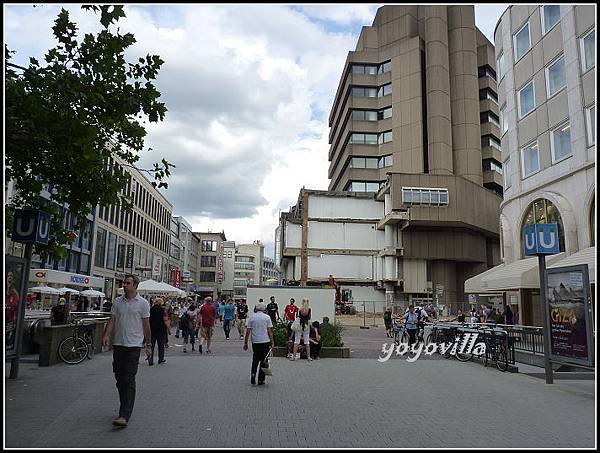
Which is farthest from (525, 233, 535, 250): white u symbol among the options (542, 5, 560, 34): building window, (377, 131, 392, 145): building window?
(377, 131, 392, 145): building window

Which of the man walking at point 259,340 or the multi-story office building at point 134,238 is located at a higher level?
the multi-story office building at point 134,238

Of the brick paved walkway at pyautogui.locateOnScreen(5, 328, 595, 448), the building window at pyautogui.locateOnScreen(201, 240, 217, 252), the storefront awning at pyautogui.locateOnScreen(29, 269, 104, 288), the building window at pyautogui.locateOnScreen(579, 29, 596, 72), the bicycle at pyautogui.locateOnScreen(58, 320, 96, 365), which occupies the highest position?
the building window at pyautogui.locateOnScreen(201, 240, 217, 252)

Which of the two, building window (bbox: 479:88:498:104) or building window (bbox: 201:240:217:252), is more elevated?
building window (bbox: 479:88:498:104)

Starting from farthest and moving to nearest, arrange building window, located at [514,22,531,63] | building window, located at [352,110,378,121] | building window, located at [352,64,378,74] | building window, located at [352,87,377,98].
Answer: building window, located at [352,64,378,74] < building window, located at [352,87,377,98] < building window, located at [352,110,378,121] < building window, located at [514,22,531,63]

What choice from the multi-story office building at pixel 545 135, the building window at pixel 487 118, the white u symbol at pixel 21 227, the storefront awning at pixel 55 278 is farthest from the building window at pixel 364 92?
the white u symbol at pixel 21 227

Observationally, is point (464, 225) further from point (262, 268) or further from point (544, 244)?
point (262, 268)

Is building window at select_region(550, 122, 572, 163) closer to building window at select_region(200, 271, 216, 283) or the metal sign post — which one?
the metal sign post

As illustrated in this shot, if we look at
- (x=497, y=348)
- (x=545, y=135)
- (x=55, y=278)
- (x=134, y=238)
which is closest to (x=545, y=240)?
(x=497, y=348)

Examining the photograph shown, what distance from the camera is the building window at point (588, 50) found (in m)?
19.3

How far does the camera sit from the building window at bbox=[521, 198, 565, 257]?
68.9 ft

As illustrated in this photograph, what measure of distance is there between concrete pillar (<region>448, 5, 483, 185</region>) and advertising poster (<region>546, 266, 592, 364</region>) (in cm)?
5639

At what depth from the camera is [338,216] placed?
59156 millimetres

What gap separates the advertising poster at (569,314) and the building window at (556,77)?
518 inches

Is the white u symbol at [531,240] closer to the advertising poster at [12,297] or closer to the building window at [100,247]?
the advertising poster at [12,297]
